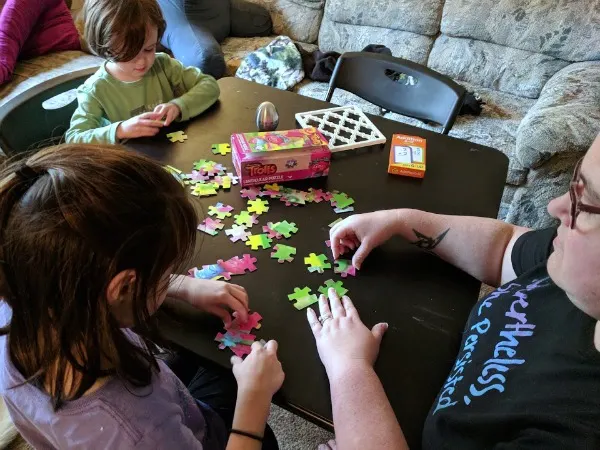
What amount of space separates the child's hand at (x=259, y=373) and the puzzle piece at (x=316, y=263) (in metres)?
0.22

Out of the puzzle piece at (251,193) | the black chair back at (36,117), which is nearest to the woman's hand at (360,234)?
the puzzle piece at (251,193)

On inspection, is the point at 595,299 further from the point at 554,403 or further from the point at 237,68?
the point at 237,68

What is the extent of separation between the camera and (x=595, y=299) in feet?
2.05

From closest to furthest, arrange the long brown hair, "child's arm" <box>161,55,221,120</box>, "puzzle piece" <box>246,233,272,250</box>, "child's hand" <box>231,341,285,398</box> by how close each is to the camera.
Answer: the long brown hair → "child's hand" <box>231,341,285,398</box> → "puzzle piece" <box>246,233,272,250</box> → "child's arm" <box>161,55,221,120</box>

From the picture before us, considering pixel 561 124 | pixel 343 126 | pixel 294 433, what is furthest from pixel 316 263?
pixel 561 124

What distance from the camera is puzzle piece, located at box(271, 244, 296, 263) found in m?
0.96

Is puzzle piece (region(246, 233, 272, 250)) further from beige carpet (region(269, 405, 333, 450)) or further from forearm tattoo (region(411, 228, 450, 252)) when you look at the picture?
beige carpet (region(269, 405, 333, 450))

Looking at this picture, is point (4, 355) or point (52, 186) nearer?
point (52, 186)

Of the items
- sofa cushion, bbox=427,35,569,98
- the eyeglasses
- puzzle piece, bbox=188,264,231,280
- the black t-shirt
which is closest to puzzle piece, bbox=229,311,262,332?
puzzle piece, bbox=188,264,231,280

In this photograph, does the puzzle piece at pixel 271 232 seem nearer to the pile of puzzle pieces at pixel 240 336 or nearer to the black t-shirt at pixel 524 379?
the pile of puzzle pieces at pixel 240 336

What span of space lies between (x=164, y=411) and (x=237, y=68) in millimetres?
2648

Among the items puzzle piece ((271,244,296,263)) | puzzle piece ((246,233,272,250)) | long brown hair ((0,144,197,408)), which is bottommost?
puzzle piece ((271,244,296,263))

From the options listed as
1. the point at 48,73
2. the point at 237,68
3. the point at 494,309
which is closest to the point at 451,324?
the point at 494,309

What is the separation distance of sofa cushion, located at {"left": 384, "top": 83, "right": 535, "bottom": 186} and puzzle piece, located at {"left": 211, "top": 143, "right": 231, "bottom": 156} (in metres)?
1.49
